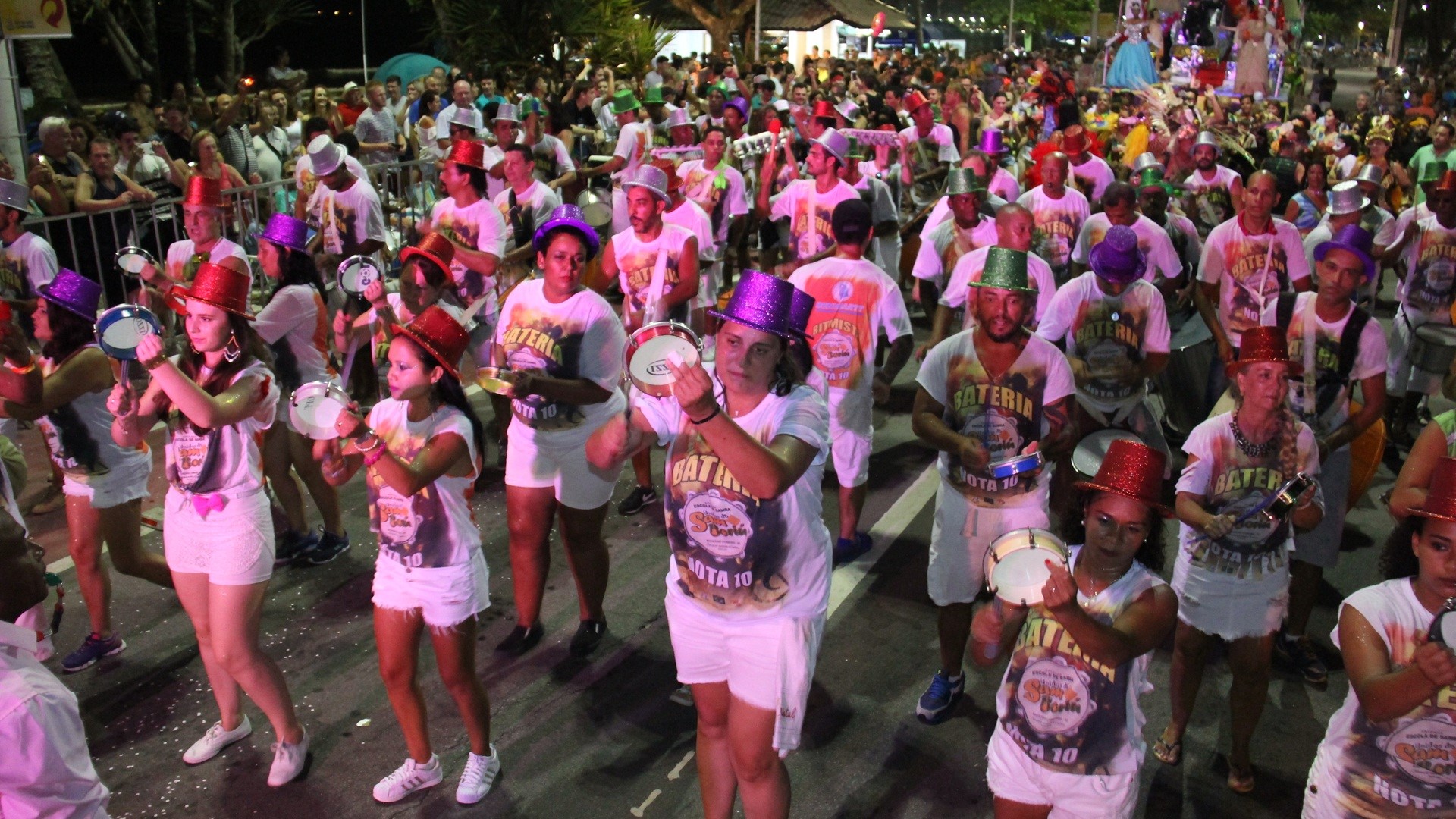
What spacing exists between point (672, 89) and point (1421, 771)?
19918 mm

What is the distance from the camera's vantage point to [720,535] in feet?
12.7

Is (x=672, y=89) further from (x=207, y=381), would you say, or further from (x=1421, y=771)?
(x=1421, y=771)

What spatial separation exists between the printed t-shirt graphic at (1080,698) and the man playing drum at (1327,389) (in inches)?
107

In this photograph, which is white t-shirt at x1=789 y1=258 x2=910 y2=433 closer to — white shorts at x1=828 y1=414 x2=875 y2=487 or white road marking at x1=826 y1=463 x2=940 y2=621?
white shorts at x1=828 y1=414 x2=875 y2=487

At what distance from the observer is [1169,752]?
511 centimetres

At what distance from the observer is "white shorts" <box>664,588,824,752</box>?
390 centimetres

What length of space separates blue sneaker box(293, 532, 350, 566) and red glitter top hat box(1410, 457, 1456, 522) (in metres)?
5.55

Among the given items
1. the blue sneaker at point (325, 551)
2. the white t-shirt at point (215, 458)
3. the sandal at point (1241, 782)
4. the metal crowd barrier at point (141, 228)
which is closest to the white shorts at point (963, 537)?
the sandal at point (1241, 782)

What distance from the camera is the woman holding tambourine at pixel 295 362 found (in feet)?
21.7

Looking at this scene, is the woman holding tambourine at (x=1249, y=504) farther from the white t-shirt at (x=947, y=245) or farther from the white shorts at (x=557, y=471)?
the white t-shirt at (x=947, y=245)

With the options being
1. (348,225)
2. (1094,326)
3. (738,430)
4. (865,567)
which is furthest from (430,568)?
(348,225)

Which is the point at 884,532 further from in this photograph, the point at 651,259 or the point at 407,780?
the point at 407,780

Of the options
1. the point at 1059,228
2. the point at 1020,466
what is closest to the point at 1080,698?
the point at 1020,466

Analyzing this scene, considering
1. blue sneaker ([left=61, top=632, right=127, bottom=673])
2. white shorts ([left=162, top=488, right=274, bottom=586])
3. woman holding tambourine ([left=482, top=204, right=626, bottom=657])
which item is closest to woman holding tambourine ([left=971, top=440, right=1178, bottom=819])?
woman holding tambourine ([left=482, top=204, right=626, bottom=657])
